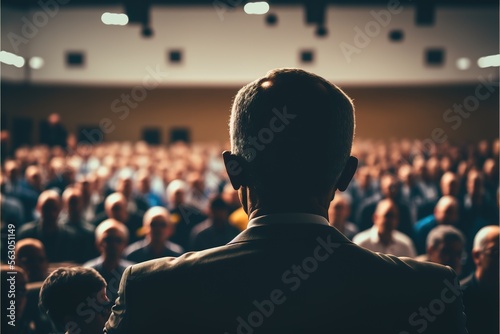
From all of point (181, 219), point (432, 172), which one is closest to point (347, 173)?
point (181, 219)

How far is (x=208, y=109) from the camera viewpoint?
28.0m

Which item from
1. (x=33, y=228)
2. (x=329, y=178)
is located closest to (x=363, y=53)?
(x=33, y=228)

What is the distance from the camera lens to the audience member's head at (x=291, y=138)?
4.62 feet

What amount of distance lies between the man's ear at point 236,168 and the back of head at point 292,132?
0.02 metres

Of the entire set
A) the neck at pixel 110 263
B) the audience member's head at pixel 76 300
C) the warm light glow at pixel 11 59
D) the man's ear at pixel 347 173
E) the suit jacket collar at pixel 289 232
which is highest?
the warm light glow at pixel 11 59

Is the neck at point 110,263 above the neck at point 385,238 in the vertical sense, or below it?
below

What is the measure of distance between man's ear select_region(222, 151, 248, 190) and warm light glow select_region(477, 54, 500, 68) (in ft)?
86.5

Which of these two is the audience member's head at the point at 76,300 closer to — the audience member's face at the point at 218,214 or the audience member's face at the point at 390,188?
the audience member's face at the point at 218,214

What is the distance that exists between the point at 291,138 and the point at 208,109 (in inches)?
1054

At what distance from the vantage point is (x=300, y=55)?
85.0 feet

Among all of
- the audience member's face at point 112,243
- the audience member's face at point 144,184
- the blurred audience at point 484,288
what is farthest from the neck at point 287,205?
the audience member's face at point 144,184

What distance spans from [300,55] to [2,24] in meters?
12.5

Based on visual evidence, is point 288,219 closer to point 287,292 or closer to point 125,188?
point 287,292

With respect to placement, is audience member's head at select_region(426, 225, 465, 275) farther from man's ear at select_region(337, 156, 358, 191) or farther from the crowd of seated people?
man's ear at select_region(337, 156, 358, 191)
